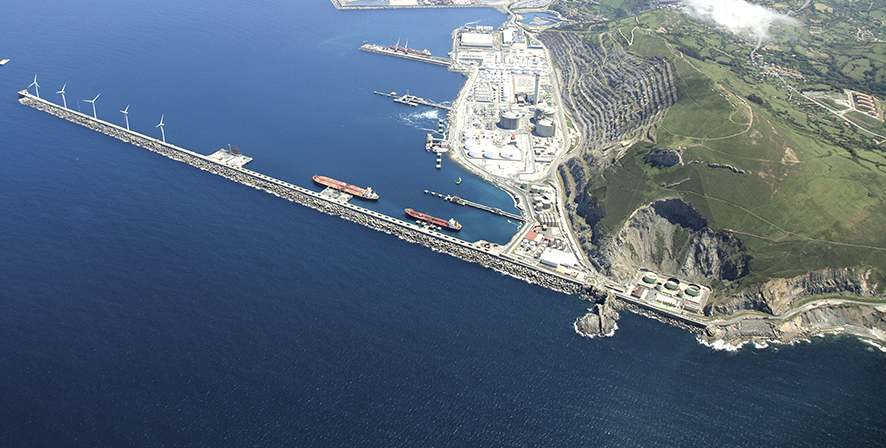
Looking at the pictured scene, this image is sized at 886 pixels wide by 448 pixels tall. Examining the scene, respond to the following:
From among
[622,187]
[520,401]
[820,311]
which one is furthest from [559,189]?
[520,401]

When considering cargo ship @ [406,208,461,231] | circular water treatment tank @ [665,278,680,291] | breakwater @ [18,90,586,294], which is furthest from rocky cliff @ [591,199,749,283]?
cargo ship @ [406,208,461,231]

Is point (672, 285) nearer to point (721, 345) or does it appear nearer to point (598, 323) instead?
point (721, 345)

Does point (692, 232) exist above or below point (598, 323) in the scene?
above

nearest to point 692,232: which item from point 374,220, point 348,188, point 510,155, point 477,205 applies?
point 477,205

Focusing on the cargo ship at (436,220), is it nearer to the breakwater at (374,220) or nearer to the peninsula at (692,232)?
the breakwater at (374,220)

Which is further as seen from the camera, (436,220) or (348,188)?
(348,188)

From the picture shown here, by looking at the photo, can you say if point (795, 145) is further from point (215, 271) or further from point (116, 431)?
point (116, 431)

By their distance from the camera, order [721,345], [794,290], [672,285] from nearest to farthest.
Answer: [721,345] < [794,290] < [672,285]
